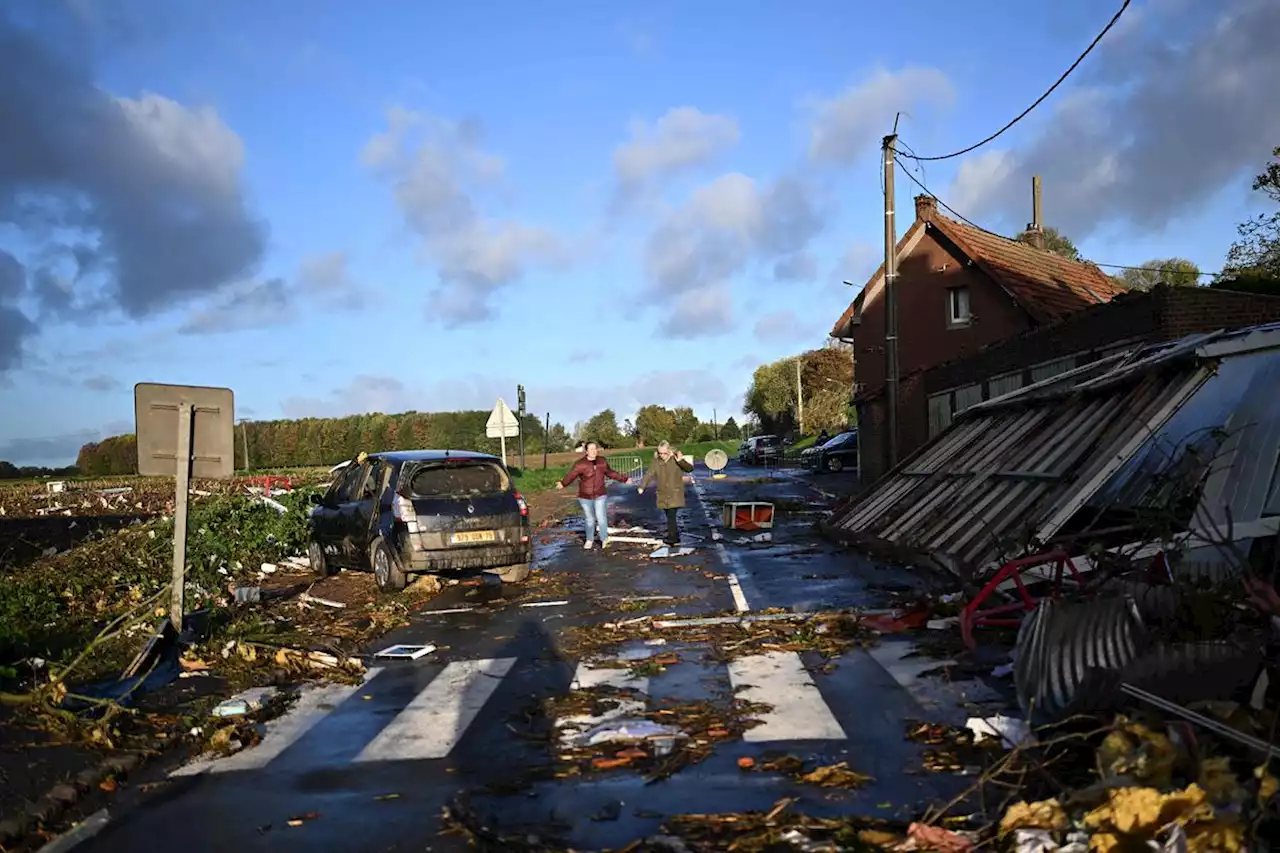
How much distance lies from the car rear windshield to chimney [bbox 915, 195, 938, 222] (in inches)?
1083

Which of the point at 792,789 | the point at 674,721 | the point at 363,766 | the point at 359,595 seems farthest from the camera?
→ the point at 359,595

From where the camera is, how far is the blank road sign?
8906 mm

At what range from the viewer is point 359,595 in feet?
42.0

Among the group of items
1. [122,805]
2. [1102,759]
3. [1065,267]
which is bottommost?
[122,805]

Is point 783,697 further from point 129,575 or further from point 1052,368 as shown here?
point 1052,368

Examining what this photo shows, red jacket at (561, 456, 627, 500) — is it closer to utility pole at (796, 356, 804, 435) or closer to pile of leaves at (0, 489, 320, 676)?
pile of leaves at (0, 489, 320, 676)

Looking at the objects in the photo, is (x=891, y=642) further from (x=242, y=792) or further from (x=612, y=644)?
(x=242, y=792)

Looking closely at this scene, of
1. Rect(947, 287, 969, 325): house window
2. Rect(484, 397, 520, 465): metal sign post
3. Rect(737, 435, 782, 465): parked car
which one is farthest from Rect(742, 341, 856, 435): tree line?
Rect(484, 397, 520, 465): metal sign post

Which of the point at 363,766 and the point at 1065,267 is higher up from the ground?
the point at 1065,267

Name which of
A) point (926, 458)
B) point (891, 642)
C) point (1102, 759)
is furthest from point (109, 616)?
point (926, 458)

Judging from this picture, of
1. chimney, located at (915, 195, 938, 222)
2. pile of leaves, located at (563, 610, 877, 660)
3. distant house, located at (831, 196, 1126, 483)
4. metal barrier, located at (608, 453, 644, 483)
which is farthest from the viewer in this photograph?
metal barrier, located at (608, 453, 644, 483)

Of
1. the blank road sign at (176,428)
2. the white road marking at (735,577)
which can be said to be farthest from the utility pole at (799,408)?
the blank road sign at (176,428)

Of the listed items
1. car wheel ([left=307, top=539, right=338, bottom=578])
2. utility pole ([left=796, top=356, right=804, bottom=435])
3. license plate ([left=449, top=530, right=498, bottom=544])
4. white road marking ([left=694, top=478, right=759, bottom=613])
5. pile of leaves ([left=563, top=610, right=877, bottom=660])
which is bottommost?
pile of leaves ([left=563, top=610, right=877, bottom=660])

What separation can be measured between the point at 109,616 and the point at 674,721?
23.6 ft
